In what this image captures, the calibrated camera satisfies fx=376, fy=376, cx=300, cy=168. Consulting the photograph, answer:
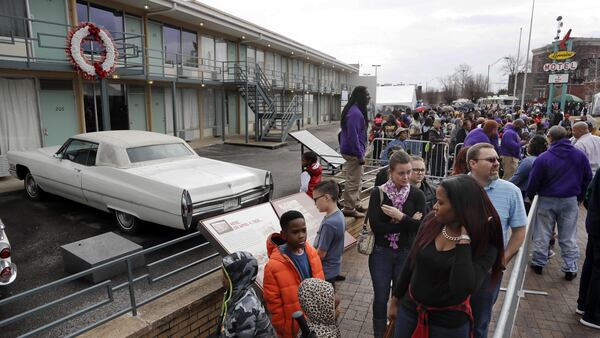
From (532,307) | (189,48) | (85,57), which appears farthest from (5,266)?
(189,48)

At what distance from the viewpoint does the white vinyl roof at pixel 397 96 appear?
3403 centimetres

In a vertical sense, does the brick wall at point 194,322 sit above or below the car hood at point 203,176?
below

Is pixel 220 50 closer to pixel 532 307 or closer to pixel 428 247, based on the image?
pixel 532 307

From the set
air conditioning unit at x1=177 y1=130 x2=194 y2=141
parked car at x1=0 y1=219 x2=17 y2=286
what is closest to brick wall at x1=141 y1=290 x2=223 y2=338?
parked car at x1=0 y1=219 x2=17 y2=286

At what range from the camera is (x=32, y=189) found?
7.82 metres

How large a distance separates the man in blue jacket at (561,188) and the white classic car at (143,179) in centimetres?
399

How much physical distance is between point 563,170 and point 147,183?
547 centimetres

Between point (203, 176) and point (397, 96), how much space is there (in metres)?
33.4

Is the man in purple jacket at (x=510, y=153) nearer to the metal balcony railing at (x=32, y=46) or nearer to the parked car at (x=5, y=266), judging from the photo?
the parked car at (x=5, y=266)

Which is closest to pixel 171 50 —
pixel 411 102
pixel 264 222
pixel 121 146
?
pixel 121 146

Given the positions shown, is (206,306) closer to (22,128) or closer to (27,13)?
(22,128)

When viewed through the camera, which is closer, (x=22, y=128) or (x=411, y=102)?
(x=22, y=128)

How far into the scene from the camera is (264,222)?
14.1 feet

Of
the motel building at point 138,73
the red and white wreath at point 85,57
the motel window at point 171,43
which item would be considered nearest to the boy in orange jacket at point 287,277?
the motel building at point 138,73
